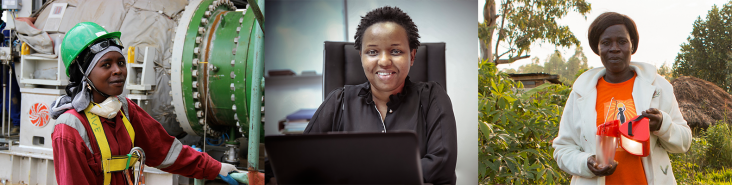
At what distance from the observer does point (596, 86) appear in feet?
5.66

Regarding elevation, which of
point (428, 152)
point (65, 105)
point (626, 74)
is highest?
point (626, 74)

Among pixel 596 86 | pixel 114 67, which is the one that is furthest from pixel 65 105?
pixel 596 86

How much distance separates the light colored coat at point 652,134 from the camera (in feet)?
5.25

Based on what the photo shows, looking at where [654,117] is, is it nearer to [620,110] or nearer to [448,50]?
[620,110]

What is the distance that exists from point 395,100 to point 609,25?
3.37 feet

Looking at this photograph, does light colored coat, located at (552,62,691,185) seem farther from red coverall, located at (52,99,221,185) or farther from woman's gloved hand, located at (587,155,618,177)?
red coverall, located at (52,99,221,185)

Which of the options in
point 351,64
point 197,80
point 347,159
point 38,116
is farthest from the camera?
point 38,116

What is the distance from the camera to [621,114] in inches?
64.9

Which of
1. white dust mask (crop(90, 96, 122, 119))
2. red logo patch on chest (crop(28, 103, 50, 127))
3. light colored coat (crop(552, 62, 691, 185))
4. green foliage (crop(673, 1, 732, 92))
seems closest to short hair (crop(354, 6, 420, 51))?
light colored coat (crop(552, 62, 691, 185))

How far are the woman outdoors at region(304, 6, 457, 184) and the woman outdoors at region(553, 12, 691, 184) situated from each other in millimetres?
690

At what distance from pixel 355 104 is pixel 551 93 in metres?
1.37

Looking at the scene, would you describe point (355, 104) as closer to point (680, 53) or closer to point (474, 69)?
point (474, 69)

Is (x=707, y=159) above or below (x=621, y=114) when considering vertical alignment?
below

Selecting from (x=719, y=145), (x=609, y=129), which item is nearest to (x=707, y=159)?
(x=719, y=145)
